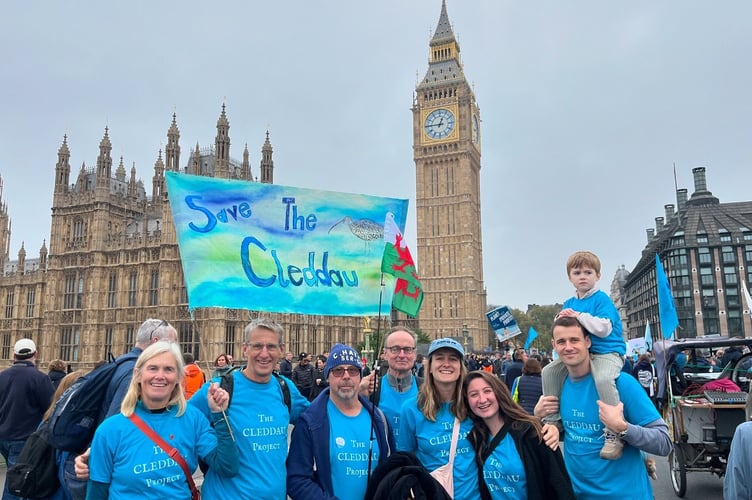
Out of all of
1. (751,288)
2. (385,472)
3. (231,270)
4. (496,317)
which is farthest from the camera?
(751,288)

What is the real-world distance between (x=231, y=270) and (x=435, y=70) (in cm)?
6756

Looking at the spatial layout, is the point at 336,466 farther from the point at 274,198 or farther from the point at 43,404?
the point at 43,404

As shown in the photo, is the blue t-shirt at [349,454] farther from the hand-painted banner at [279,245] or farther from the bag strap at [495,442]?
the hand-painted banner at [279,245]

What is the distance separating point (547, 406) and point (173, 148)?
38.0m

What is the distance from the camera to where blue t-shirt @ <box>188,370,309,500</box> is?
126 inches

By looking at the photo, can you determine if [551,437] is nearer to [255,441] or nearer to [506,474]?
[506,474]

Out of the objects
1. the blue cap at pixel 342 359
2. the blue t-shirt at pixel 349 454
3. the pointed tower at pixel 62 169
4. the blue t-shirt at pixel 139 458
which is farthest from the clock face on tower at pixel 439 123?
the blue t-shirt at pixel 139 458

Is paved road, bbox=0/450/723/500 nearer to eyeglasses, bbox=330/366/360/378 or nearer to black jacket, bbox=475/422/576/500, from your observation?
eyeglasses, bbox=330/366/360/378

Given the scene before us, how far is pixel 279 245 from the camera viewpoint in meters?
4.73

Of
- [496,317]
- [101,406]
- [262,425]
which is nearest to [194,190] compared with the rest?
[101,406]

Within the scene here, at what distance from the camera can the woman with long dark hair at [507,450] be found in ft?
9.32

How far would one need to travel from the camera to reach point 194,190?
14.8 ft

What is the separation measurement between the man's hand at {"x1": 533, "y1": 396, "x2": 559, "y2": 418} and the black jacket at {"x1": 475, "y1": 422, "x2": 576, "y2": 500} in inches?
10.7

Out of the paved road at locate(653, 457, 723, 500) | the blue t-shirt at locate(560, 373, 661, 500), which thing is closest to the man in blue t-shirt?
the blue t-shirt at locate(560, 373, 661, 500)
